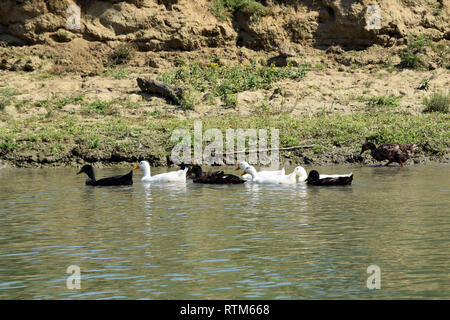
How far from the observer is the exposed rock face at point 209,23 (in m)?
34.4

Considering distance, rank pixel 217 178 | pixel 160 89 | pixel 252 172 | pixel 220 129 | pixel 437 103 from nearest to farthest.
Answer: pixel 217 178 → pixel 252 172 → pixel 220 129 → pixel 437 103 → pixel 160 89

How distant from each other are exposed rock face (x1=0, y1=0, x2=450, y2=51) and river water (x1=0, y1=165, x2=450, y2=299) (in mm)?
19282

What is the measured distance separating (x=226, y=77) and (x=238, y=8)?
5.22 metres

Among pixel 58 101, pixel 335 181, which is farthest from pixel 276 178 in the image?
pixel 58 101

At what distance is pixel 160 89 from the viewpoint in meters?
29.8

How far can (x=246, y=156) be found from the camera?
2338cm

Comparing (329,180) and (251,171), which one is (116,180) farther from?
(329,180)

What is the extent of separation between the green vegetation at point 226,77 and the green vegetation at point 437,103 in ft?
20.2

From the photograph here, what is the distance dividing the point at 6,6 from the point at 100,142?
13732mm

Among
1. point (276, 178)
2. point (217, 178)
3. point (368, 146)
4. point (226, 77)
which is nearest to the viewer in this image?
point (276, 178)

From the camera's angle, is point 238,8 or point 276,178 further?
point 238,8

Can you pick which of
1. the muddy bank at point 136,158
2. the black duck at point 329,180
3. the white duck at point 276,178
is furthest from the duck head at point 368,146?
the black duck at point 329,180

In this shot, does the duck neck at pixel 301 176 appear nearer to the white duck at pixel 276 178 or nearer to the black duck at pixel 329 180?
the white duck at pixel 276 178
